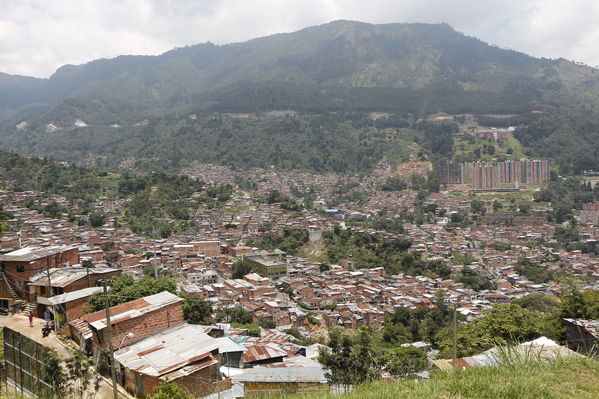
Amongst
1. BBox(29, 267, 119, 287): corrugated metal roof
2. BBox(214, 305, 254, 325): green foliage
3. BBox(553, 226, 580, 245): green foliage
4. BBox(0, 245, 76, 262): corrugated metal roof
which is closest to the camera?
BBox(29, 267, 119, 287): corrugated metal roof

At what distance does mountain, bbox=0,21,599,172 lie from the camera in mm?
106688

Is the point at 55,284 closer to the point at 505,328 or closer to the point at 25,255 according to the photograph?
the point at 25,255

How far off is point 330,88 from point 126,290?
417 ft

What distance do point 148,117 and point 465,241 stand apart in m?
103

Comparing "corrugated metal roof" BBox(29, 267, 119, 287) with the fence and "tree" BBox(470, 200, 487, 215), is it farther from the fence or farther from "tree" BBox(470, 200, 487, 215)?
"tree" BBox(470, 200, 487, 215)

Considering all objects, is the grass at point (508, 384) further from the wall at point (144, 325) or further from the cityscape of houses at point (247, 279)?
the wall at point (144, 325)

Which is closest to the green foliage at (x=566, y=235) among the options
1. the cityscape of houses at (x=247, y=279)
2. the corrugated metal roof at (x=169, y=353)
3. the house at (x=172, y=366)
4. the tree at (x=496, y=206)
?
the cityscape of houses at (x=247, y=279)

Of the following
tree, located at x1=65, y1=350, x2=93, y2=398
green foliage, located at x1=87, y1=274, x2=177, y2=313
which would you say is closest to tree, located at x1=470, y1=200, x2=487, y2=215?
green foliage, located at x1=87, y1=274, x2=177, y2=313

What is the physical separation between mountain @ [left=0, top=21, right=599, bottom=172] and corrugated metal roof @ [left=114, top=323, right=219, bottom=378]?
7713cm

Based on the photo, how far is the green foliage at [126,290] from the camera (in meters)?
10.8

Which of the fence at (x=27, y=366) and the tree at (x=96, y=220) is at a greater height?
the fence at (x=27, y=366)

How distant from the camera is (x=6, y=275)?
12555 mm

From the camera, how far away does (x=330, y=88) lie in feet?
437

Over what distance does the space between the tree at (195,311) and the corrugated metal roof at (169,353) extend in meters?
2.73
